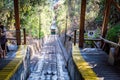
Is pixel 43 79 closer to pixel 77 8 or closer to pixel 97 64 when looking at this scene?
pixel 97 64

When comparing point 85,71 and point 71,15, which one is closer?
point 85,71

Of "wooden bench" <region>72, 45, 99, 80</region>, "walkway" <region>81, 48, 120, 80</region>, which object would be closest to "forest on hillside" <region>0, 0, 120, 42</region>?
"walkway" <region>81, 48, 120, 80</region>

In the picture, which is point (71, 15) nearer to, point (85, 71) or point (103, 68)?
point (103, 68)

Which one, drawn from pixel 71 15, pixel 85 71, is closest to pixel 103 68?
pixel 85 71

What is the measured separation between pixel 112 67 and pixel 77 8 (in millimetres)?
17587

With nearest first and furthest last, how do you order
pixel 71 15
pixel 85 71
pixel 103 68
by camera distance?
pixel 85 71
pixel 103 68
pixel 71 15

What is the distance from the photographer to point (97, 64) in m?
7.78

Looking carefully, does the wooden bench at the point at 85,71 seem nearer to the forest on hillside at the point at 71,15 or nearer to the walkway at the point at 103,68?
the walkway at the point at 103,68

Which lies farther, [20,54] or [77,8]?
[77,8]

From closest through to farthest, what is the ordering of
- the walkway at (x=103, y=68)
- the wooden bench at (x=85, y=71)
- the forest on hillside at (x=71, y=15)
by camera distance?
the wooden bench at (x=85, y=71), the walkway at (x=103, y=68), the forest on hillside at (x=71, y=15)

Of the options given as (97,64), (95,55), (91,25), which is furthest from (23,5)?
(97,64)

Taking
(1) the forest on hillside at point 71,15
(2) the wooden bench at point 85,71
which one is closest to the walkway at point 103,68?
(2) the wooden bench at point 85,71

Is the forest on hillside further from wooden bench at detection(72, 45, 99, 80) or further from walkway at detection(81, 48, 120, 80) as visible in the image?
wooden bench at detection(72, 45, 99, 80)

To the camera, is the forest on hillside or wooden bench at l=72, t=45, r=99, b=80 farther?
the forest on hillside
